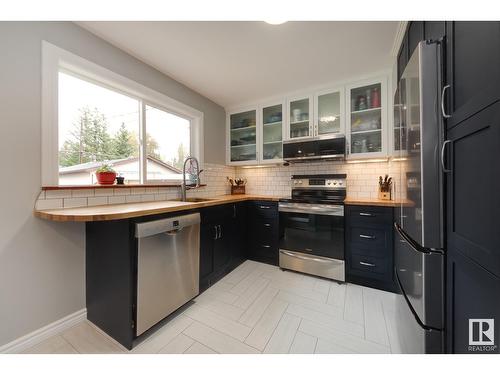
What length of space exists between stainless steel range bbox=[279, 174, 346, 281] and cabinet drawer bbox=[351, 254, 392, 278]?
0.42ft

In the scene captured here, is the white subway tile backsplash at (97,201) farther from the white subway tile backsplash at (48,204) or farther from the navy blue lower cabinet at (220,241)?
the navy blue lower cabinet at (220,241)

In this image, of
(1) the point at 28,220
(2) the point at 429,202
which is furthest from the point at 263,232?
(1) the point at 28,220

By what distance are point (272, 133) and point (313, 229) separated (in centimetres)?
150

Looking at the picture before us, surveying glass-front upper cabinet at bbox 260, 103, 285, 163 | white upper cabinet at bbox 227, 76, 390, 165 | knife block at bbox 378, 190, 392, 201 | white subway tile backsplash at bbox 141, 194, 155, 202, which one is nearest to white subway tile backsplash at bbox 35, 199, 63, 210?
white subway tile backsplash at bbox 141, 194, 155, 202

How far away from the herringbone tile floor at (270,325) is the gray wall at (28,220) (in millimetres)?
260

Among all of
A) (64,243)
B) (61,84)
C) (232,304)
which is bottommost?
(232,304)

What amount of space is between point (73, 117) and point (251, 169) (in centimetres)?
232

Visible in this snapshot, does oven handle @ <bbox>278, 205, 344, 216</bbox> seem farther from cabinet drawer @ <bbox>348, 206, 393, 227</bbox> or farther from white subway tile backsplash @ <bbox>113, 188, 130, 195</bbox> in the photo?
white subway tile backsplash @ <bbox>113, 188, 130, 195</bbox>

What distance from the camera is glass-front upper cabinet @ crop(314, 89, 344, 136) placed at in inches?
96.0

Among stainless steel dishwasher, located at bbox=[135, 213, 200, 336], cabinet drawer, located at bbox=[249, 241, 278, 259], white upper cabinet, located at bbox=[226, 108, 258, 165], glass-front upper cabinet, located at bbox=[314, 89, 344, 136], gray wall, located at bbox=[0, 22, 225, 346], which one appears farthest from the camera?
white upper cabinet, located at bbox=[226, 108, 258, 165]

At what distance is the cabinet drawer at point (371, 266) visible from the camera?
6.44 ft
